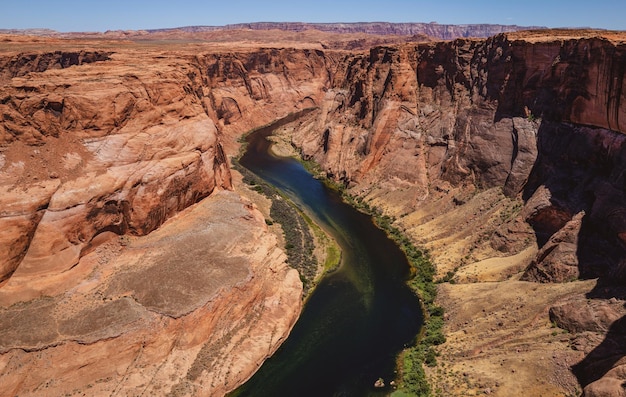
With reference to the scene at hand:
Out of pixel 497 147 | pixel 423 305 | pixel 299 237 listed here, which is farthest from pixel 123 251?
pixel 497 147

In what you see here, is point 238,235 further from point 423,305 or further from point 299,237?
point 423,305

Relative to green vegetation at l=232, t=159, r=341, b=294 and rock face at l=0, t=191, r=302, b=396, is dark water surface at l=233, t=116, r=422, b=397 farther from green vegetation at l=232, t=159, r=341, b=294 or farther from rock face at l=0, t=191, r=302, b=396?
rock face at l=0, t=191, r=302, b=396

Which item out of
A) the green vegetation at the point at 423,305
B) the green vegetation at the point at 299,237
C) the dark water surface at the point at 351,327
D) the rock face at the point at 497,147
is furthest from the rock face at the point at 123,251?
the rock face at the point at 497,147

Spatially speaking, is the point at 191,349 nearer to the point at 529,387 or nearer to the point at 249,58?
the point at 529,387

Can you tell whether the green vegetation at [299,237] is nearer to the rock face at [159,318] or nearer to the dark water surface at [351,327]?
the dark water surface at [351,327]

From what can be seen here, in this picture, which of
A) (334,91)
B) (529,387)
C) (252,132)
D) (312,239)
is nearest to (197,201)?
(312,239)

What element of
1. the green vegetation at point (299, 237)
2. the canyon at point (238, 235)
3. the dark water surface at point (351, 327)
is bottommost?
the dark water surface at point (351, 327)

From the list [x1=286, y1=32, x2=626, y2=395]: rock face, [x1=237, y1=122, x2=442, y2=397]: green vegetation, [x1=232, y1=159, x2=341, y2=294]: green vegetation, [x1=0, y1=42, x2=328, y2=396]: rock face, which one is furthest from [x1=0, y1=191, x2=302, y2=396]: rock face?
[x1=286, y1=32, x2=626, y2=395]: rock face
